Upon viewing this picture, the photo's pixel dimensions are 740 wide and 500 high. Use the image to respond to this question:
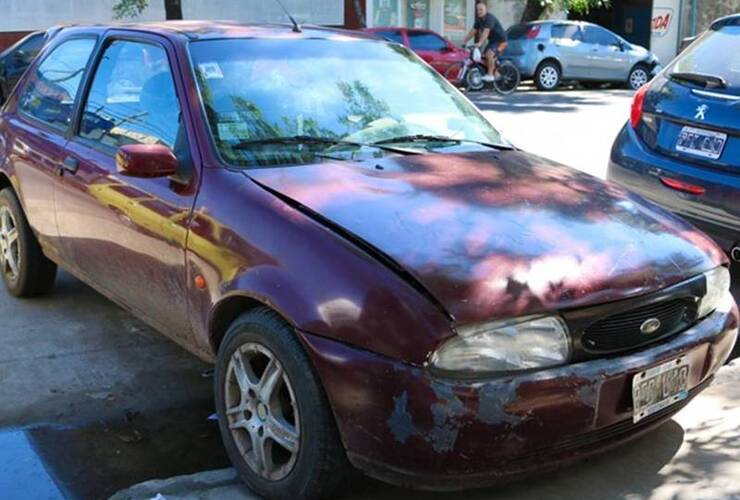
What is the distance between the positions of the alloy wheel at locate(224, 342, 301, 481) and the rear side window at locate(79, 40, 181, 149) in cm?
111

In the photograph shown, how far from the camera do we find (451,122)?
4.28 metres

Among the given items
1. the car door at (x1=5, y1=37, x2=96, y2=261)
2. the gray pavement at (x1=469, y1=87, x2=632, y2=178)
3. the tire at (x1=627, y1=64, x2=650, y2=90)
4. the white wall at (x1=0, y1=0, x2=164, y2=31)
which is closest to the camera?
the car door at (x1=5, y1=37, x2=96, y2=261)

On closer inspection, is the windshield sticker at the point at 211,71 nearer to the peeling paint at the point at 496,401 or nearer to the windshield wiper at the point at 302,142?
the windshield wiper at the point at 302,142

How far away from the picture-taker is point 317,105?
12.8 feet

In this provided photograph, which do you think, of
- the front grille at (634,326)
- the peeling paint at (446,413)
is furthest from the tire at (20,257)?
the front grille at (634,326)

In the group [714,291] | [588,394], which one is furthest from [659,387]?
[714,291]

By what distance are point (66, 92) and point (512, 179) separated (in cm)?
263

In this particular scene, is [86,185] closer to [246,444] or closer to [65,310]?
[65,310]

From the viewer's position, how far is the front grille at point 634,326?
2.89 m

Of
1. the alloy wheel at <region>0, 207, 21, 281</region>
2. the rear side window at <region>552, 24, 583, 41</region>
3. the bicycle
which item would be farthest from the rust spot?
the rear side window at <region>552, 24, 583, 41</region>

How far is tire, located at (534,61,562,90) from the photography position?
2023cm

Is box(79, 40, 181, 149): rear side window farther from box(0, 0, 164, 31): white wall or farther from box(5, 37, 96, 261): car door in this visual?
box(0, 0, 164, 31): white wall

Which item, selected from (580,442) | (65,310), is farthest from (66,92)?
(580,442)

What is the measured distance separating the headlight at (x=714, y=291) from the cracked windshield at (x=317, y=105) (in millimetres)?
1285
